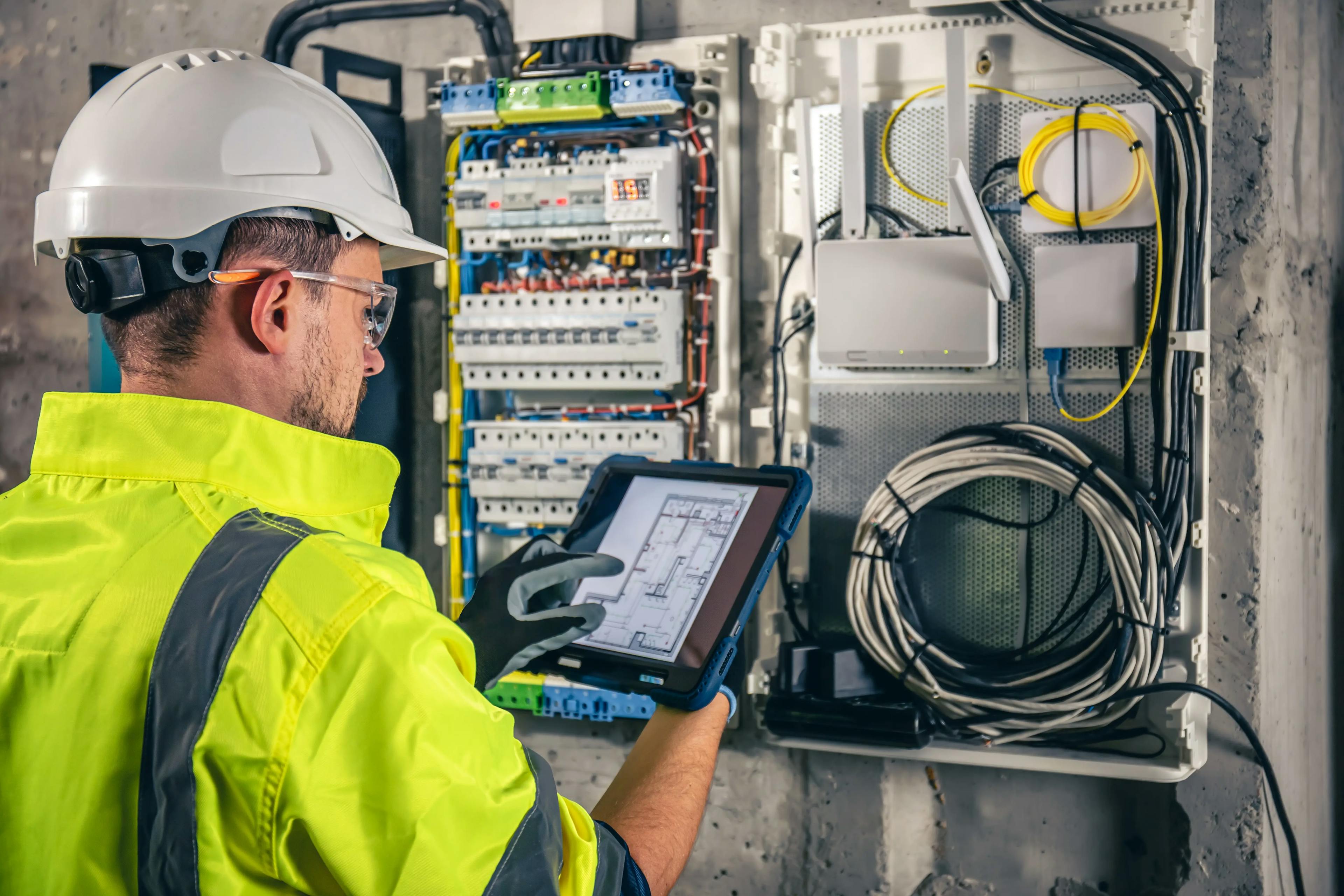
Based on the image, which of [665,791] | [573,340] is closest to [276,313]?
[665,791]

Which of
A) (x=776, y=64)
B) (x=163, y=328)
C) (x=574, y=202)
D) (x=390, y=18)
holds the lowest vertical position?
(x=163, y=328)

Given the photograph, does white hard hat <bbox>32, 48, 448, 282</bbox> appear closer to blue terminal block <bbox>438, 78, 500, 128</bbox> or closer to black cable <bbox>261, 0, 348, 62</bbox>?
blue terminal block <bbox>438, 78, 500, 128</bbox>

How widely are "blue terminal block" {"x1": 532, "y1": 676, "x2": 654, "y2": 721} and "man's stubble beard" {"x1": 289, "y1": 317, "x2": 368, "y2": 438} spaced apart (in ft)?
4.15

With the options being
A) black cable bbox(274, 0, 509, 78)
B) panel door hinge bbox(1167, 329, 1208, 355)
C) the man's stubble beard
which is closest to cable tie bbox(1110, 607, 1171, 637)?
panel door hinge bbox(1167, 329, 1208, 355)

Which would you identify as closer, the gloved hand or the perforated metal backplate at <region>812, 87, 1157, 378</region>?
the gloved hand

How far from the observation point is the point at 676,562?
70.8 inches

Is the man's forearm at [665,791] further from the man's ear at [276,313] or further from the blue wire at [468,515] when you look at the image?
the blue wire at [468,515]

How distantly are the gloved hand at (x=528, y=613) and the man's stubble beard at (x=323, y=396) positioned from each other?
1.22 feet

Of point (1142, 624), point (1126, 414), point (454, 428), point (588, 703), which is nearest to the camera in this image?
point (1142, 624)

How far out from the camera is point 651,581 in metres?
1.80

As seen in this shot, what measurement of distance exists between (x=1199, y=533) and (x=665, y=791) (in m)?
1.21

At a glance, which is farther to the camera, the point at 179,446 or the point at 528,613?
the point at 528,613

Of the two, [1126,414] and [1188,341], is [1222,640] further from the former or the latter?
[1188,341]

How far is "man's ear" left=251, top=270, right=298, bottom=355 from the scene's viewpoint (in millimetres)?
1088
